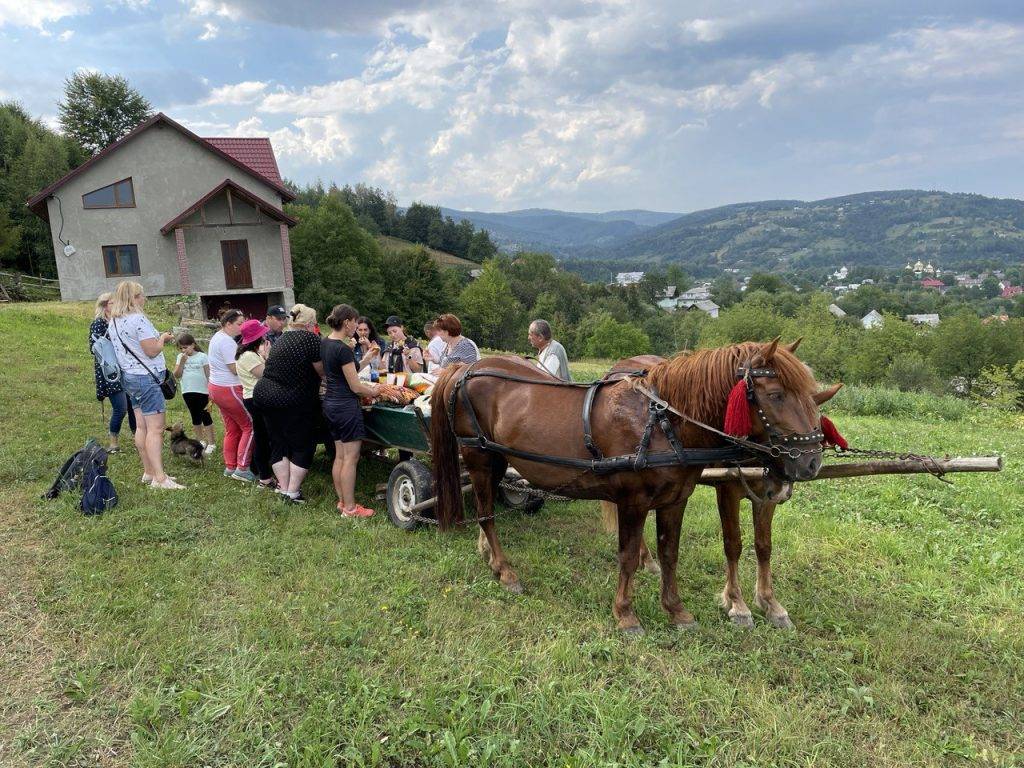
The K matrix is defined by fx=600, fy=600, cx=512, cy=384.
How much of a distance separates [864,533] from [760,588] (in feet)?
6.45

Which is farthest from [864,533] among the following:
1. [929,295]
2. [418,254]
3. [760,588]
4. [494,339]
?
[929,295]

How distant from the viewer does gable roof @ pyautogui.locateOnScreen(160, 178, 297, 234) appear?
82.7 ft

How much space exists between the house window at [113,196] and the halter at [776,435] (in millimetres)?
29178

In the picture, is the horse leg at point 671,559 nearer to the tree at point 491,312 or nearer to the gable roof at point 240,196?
the gable roof at point 240,196

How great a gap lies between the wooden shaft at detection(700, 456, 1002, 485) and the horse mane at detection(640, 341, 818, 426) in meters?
0.54

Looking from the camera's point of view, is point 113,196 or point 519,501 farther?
point 113,196

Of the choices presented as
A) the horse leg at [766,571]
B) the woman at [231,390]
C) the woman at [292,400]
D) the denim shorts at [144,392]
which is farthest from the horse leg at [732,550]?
the denim shorts at [144,392]

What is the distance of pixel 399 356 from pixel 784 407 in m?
5.17

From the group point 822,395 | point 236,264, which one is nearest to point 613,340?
point 236,264

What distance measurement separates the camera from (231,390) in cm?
650

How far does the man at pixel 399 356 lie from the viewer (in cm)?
747

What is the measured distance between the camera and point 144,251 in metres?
25.9

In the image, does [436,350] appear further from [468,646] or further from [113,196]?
[113,196]

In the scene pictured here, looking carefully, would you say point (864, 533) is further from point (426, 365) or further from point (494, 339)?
point (494, 339)
